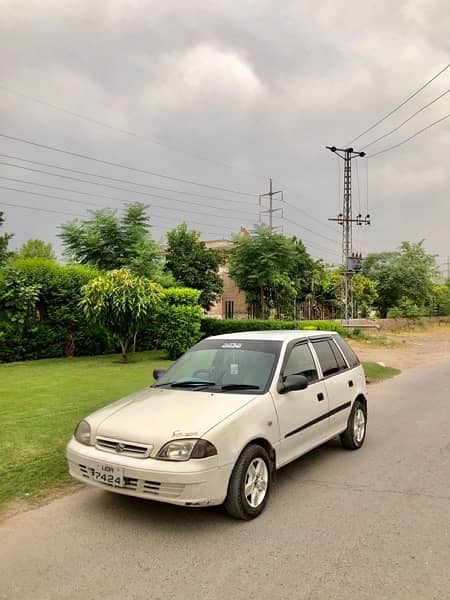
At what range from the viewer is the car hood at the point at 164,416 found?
407 centimetres

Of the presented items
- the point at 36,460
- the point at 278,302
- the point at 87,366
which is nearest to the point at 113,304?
the point at 87,366

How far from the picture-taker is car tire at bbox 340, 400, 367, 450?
6.32 meters

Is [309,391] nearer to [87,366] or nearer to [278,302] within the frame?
[87,366]

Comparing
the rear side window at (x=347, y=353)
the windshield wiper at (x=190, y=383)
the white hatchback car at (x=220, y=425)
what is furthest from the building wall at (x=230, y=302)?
the windshield wiper at (x=190, y=383)

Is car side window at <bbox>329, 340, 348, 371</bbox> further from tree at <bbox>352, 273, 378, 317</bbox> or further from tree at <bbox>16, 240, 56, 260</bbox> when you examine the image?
tree at <bbox>16, 240, 56, 260</bbox>

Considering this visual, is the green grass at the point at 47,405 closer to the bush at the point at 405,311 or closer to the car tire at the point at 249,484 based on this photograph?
the car tire at the point at 249,484

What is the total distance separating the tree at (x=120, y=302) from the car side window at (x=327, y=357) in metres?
9.58

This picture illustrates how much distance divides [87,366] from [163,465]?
11516 millimetres

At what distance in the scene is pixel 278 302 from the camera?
33.8 meters

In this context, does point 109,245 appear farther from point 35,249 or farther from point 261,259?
point 35,249

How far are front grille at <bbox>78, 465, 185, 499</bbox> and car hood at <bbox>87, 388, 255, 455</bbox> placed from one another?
24cm

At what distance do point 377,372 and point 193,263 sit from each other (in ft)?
68.0

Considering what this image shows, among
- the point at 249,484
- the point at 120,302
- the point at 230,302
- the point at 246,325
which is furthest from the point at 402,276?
the point at 249,484

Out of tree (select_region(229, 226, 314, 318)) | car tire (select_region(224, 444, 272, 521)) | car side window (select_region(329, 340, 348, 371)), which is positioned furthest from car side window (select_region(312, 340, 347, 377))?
tree (select_region(229, 226, 314, 318))
